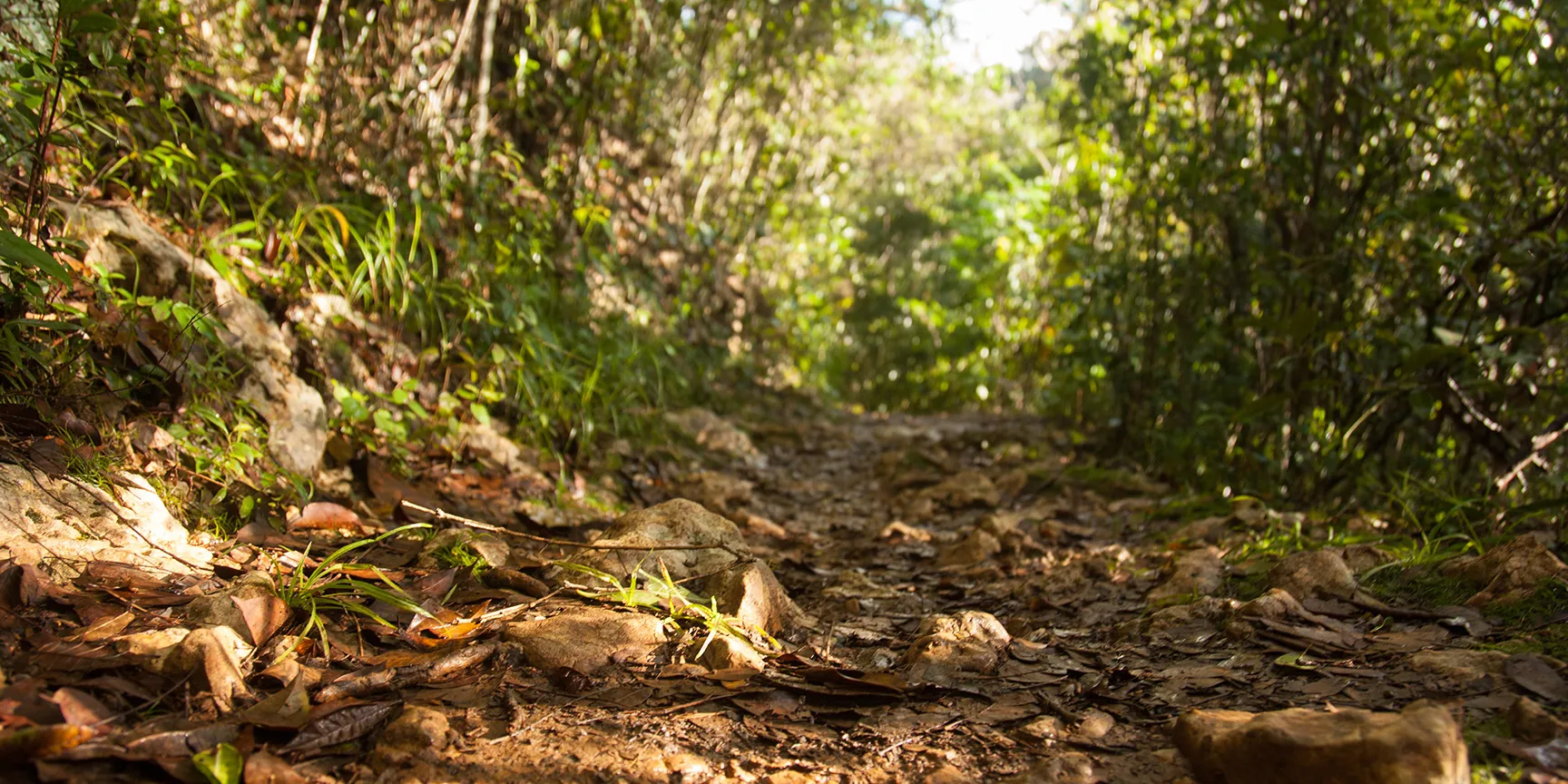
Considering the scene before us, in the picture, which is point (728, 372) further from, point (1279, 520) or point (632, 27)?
point (1279, 520)

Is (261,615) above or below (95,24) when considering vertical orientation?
below

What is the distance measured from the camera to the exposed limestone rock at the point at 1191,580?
2.29 m

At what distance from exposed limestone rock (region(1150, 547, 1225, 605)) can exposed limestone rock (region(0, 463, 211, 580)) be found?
222 cm

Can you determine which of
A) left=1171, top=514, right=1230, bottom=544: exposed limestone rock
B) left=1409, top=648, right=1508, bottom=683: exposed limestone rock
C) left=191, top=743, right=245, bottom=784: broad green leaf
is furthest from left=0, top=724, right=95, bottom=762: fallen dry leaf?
left=1171, top=514, right=1230, bottom=544: exposed limestone rock

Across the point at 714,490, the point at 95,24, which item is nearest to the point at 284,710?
the point at 95,24

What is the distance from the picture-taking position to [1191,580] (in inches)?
93.4

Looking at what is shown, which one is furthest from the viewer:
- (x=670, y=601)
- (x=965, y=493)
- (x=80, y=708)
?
(x=965, y=493)

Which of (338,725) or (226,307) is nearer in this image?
(338,725)

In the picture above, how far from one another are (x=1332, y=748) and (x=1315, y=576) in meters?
1.12

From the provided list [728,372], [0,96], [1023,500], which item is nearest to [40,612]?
[0,96]

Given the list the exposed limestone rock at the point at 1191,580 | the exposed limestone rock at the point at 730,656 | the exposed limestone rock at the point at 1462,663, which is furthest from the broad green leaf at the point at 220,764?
the exposed limestone rock at the point at 1191,580

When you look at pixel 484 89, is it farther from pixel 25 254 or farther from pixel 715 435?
pixel 25 254

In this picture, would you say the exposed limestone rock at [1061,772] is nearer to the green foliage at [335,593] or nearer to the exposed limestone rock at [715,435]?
the green foliage at [335,593]

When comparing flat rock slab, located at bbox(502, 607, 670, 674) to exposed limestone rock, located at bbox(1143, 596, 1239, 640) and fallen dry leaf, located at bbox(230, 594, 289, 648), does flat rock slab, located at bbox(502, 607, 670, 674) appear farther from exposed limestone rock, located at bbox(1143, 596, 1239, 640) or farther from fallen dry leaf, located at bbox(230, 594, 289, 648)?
exposed limestone rock, located at bbox(1143, 596, 1239, 640)
